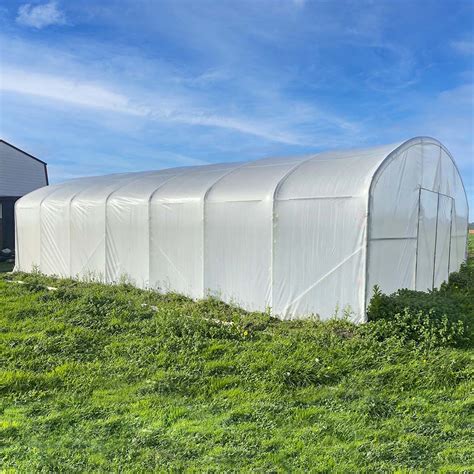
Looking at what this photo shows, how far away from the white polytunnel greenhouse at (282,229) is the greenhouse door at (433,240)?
0.03m

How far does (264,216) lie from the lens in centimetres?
740

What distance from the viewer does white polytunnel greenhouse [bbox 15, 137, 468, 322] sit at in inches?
260

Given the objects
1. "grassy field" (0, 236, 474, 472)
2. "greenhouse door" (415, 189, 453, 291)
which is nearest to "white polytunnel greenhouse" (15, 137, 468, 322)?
"greenhouse door" (415, 189, 453, 291)

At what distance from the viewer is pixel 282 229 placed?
23.5 ft

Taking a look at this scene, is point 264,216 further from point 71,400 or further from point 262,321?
point 71,400

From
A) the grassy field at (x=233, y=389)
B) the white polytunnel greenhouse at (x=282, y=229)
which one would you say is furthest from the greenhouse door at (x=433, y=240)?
the grassy field at (x=233, y=389)

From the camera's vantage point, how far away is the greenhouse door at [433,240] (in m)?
8.32

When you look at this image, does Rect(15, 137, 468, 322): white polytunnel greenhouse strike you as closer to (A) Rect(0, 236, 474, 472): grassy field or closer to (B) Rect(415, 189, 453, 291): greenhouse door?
(B) Rect(415, 189, 453, 291): greenhouse door

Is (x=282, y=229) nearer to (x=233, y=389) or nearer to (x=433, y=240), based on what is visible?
(x=233, y=389)

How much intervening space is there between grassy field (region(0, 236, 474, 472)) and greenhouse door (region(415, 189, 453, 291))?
1508mm

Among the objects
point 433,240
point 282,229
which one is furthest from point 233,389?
point 433,240

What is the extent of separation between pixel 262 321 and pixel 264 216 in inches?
72.1

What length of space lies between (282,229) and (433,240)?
4010 mm

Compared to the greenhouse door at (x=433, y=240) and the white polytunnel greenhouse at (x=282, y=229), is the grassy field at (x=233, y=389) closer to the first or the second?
the white polytunnel greenhouse at (x=282, y=229)
